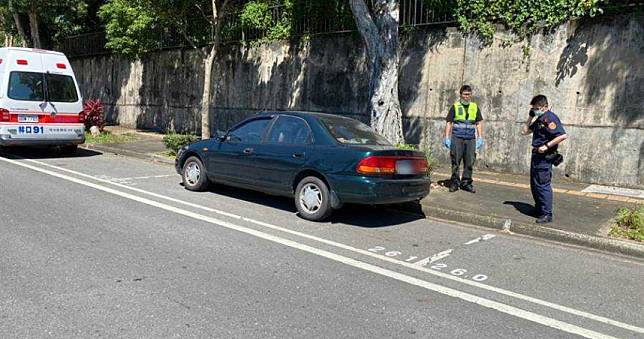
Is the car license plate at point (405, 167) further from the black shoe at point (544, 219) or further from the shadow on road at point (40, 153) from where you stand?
the shadow on road at point (40, 153)

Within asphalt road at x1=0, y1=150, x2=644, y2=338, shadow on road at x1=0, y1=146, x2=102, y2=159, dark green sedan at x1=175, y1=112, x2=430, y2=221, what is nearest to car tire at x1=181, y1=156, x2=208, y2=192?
dark green sedan at x1=175, y1=112, x2=430, y2=221

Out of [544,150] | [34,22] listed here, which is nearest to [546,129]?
[544,150]

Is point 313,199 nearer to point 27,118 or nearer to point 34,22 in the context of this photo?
point 27,118

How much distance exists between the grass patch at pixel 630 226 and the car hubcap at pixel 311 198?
3.62 m

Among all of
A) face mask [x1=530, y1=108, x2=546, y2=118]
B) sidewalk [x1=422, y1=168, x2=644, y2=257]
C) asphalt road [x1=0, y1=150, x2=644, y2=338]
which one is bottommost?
asphalt road [x1=0, y1=150, x2=644, y2=338]

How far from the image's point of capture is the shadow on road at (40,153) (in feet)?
41.3

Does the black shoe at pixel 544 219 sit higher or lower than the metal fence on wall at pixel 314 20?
lower

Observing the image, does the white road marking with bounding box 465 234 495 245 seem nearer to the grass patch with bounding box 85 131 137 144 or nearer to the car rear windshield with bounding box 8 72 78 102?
the car rear windshield with bounding box 8 72 78 102

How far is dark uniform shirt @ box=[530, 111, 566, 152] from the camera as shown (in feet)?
22.2

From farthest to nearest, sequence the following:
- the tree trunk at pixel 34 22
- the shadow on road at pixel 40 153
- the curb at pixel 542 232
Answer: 1. the tree trunk at pixel 34 22
2. the shadow on road at pixel 40 153
3. the curb at pixel 542 232

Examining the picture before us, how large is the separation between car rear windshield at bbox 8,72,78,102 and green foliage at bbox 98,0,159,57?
115 inches

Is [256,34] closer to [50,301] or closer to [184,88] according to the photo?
[184,88]

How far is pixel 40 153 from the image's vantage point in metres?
13.2

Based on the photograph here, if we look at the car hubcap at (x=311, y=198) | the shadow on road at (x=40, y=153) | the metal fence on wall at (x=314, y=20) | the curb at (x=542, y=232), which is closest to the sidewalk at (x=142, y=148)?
the shadow on road at (x=40, y=153)
